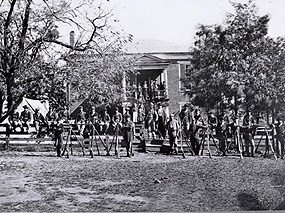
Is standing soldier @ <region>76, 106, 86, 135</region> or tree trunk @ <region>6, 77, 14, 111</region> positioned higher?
tree trunk @ <region>6, 77, 14, 111</region>

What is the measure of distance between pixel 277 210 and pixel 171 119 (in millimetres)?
4682

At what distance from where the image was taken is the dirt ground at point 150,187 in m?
4.90

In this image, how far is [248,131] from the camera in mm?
6820

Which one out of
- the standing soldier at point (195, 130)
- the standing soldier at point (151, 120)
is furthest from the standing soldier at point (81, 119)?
the standing soldier at point (195, 130)

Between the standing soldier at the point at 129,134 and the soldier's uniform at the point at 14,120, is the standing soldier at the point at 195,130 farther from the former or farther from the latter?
the soldier's uniform at the point at 14,120

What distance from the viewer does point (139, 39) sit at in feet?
19.8

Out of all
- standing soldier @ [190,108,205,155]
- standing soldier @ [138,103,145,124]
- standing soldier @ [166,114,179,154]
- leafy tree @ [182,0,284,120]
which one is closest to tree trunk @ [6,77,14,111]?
standing soldier @ [138,103,145,124]

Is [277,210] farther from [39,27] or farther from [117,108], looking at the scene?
[39,27]

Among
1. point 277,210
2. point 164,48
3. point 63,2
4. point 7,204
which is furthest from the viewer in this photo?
point 63,2

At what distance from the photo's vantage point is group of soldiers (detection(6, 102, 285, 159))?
684cm

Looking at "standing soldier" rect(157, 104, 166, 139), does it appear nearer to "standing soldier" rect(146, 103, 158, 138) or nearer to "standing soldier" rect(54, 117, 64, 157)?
"standing soldier" rect(146, 103, 158, 138)

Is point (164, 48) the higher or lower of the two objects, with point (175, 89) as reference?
higher

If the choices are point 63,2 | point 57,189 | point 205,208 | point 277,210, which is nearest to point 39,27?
point 63,2

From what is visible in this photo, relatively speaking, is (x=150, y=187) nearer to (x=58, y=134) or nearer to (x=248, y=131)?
(x=248, y=131)
